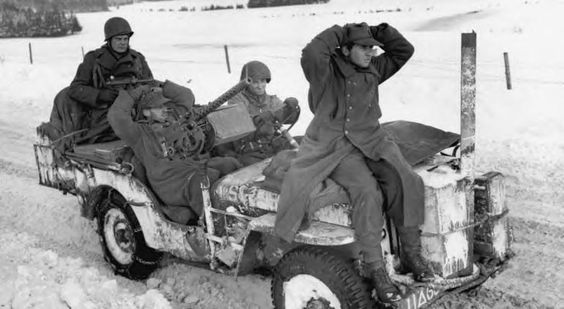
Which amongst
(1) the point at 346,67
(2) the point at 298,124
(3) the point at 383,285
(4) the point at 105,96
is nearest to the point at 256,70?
(4) the point at 105,96

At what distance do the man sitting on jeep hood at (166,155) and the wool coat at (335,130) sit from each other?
1.19 m

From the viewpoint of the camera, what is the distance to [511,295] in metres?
5.36

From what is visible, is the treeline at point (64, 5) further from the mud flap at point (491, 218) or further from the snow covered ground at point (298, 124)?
the mud flap at point (491, 218)

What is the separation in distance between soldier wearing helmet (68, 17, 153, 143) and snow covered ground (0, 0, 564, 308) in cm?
119

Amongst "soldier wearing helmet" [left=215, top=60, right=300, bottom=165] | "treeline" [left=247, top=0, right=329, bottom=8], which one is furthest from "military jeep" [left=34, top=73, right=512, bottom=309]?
"treeline" [left=247, top=0, right=329, bottom=8]

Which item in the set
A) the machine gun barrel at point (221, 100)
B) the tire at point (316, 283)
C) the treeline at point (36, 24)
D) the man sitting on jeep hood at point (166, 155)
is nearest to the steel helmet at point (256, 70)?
the man sitting on jeep hood at point (166, 155)

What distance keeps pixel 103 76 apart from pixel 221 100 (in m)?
2.91

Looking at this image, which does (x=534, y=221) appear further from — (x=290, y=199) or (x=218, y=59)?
(x=218, y=59)

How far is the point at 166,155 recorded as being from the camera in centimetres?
548

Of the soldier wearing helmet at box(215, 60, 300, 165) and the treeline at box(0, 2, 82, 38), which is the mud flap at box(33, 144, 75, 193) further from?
the treeline at box(0, 2, 82, 38)

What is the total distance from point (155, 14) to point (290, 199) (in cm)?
3720

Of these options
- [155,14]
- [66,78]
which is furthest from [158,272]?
[155,14]

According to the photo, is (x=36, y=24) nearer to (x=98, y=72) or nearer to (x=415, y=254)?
(x=98, y=72)

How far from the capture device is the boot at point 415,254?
14.1 feet
